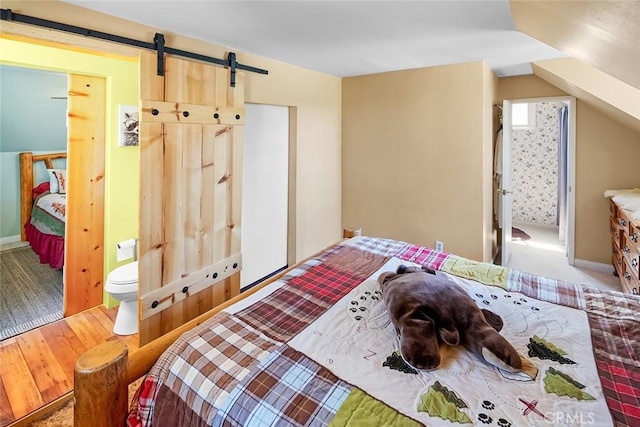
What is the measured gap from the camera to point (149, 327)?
197cm

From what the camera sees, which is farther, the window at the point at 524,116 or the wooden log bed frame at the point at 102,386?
the window at the point at 524,116

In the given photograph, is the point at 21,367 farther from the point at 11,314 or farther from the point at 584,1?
the point at 584,1

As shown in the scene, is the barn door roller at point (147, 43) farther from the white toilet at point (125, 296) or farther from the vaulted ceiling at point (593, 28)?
the vaulted ceiling at point (593, 28)

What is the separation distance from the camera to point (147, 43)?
2.00m

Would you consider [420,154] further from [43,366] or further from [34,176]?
[34,176]

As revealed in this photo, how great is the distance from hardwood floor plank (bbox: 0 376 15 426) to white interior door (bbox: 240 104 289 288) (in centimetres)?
169

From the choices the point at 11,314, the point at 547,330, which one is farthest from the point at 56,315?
the point at 547,330

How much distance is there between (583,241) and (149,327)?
173 inches

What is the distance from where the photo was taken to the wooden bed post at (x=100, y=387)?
3.25 ft

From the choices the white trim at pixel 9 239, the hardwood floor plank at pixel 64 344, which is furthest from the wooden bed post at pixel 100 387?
the white trim at pixel 9 239

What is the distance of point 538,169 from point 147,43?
20.2 ft

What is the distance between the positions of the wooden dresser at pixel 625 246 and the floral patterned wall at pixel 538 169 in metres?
2.38

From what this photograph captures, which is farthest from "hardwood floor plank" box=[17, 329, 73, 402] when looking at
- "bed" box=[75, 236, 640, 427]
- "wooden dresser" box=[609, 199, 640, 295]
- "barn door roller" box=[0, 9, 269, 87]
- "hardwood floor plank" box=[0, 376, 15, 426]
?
"wooden dresser" box=[609, 199, 640, 295]

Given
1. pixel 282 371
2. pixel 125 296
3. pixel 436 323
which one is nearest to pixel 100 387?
pixel 282 371
